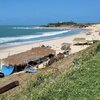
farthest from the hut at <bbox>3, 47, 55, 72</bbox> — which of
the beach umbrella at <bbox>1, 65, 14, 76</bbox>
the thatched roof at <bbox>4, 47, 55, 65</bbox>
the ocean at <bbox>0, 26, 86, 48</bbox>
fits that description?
the ocean at <bbox>0, 26, 86, 48</bbox>

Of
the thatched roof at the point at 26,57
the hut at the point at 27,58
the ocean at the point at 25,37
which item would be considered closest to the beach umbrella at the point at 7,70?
the hut at the point at 27,58

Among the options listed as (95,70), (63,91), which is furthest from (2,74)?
(63,91)

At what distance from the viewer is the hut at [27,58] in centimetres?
2636

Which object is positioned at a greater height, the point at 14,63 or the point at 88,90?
the point at 88,90

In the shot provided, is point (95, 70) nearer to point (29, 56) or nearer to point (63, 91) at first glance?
point (63, 91)

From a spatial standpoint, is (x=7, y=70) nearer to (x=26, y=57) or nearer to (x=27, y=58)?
(x=27, y=58)

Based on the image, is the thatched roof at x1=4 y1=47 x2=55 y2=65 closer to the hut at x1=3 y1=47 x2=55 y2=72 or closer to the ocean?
the hut at x1=3 y1=47 x2=55 y2=72

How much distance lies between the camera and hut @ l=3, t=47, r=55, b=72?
26359mm

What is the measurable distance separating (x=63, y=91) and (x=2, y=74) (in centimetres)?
1593

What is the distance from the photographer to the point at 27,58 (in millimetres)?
28453

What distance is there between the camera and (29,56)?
29.5m

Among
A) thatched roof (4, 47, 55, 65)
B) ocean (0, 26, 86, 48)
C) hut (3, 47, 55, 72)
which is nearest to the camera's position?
hut (3, 47, 55, 72)

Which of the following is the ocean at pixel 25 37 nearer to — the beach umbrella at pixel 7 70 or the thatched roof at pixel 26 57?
the thatched roof at pixel 26 57

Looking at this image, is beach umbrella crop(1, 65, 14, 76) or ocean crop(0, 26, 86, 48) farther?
ocean crop(0, 26, 86, 48)
